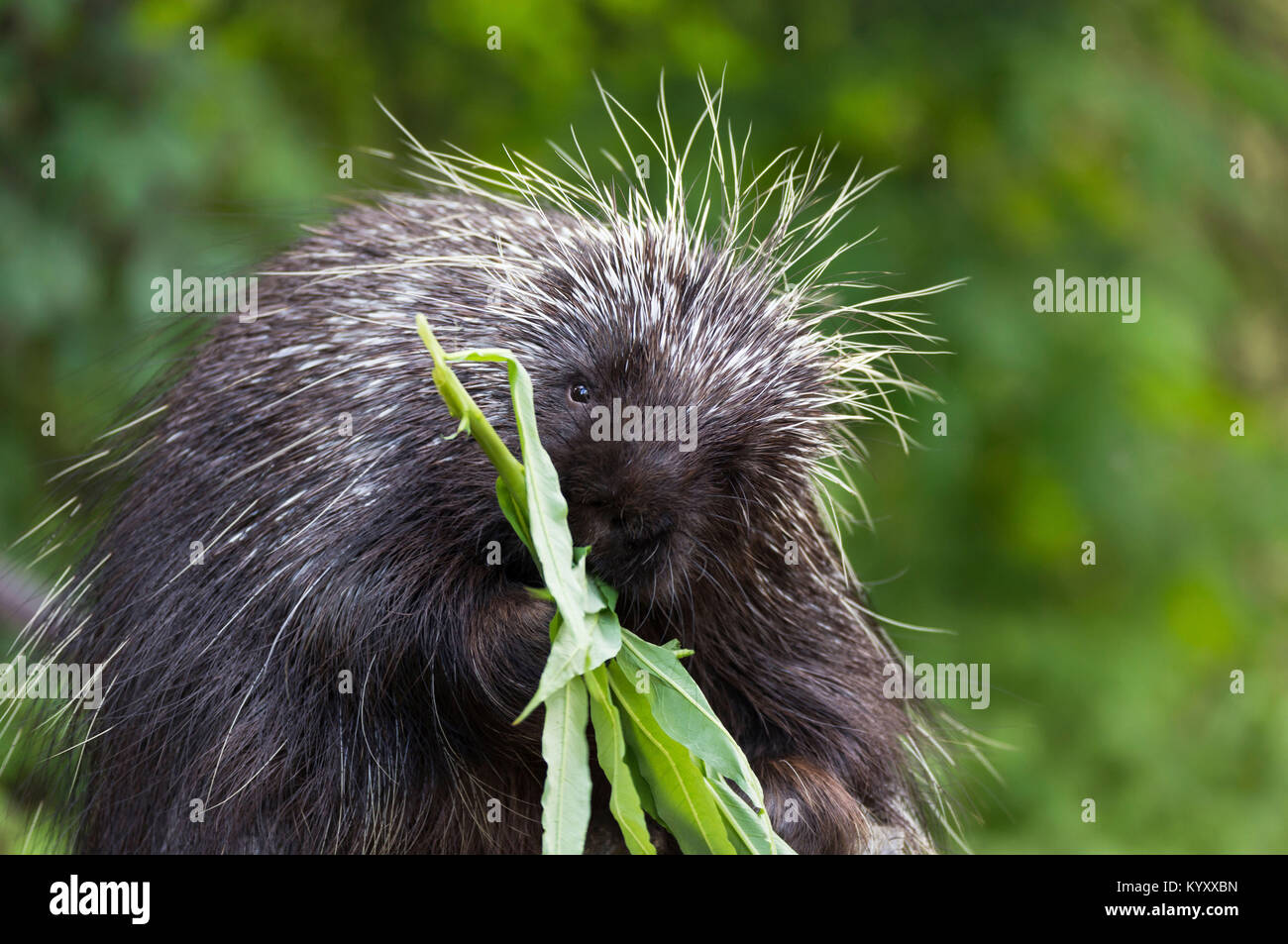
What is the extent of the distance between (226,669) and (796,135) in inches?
114

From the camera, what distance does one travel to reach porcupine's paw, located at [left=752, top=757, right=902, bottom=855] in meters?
2.15

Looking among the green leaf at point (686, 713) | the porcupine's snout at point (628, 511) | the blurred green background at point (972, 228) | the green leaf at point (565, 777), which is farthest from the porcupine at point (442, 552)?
the blurred green background at point (972, 228)

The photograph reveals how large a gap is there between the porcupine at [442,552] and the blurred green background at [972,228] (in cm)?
138

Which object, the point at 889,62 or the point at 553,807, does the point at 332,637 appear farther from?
the point at 889,62

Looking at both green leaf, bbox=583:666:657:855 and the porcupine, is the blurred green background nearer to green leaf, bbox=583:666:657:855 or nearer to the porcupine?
the porcupine

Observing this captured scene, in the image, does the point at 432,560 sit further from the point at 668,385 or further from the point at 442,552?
the point at 668,385

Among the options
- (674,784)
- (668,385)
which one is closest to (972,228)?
(668,385)

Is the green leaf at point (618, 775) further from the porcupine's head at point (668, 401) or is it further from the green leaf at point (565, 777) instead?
the porcupine's head at point (668, 401)

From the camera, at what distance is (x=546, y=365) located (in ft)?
7.02

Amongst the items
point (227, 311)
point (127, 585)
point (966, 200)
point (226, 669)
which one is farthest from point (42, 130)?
point (966, 200)

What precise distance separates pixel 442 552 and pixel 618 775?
0.52 m

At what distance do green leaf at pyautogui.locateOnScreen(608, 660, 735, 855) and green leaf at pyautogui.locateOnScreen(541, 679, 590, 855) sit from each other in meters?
0.12

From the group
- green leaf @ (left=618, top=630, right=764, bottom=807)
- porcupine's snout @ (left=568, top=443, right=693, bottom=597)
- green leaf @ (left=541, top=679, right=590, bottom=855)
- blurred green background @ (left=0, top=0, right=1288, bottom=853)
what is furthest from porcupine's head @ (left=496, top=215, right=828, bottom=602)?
blurred green background @ (left=0, top=0, right=1288, bottom=853)

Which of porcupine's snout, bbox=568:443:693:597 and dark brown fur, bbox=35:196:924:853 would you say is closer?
porcupine's snout, bbox=568:443:693:597
